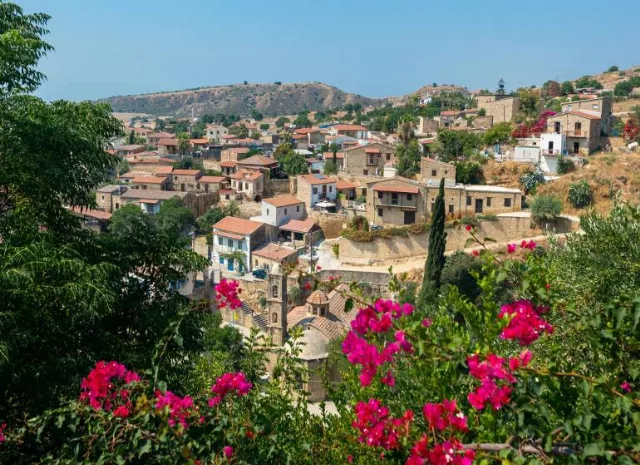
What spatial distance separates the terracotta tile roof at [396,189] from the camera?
3575cm

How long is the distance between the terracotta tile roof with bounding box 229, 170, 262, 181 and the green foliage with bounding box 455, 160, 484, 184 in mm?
17751

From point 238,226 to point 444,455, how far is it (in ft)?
118

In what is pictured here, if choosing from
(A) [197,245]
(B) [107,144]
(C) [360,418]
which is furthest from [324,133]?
(C) [360,418]

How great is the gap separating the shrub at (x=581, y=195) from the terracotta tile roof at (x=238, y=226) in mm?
18491

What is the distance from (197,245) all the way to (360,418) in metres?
39.0

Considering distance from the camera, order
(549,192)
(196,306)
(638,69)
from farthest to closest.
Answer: (638,69), (549,192), (196,306)

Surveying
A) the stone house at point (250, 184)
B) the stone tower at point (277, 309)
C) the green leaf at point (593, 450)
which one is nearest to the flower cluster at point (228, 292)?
the green leaf at point (593, 450)

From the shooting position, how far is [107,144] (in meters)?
8.89

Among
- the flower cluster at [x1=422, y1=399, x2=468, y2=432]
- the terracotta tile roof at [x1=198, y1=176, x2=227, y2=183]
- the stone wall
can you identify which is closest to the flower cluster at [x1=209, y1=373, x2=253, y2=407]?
the flower cluster at [x1=422, y1=399, x2=468, y2=432]

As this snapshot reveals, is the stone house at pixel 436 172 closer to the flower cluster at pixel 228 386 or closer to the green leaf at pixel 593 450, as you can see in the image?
the flower cluster at pixel 228 386

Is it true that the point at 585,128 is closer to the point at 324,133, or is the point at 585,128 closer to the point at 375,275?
the point at 375,275

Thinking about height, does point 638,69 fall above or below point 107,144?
above

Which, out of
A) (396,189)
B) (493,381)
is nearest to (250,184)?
(396,189)

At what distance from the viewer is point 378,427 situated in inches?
151
